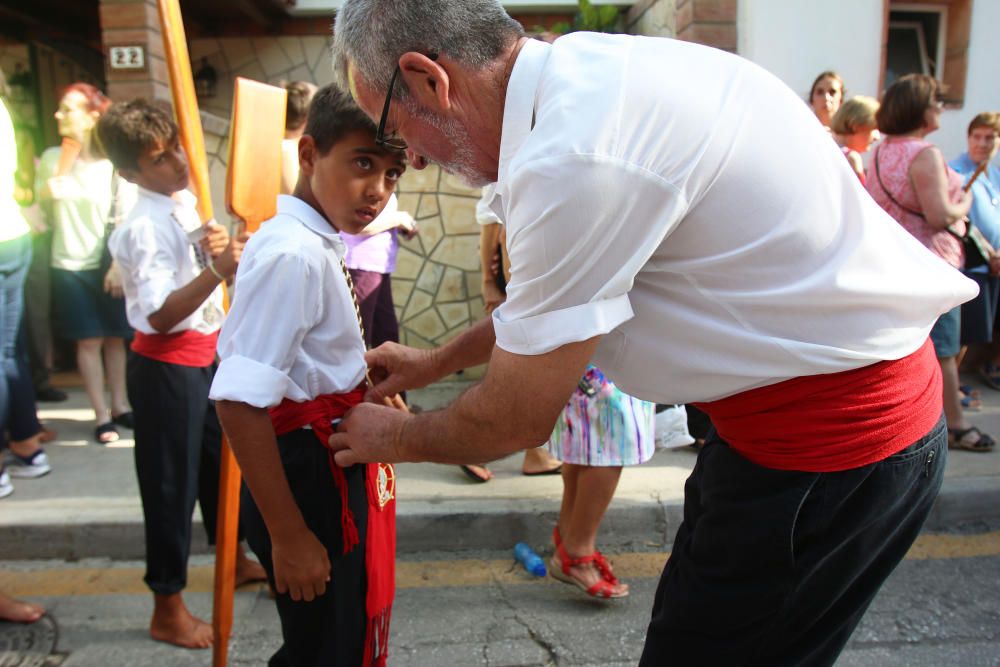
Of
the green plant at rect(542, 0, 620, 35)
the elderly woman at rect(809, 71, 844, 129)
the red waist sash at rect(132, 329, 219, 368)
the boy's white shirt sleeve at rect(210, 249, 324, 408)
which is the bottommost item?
the red waist sash at rect(132, 329, 219, 368)

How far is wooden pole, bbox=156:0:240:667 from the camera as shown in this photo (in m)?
2.07

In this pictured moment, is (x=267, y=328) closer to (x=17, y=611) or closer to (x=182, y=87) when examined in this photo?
(x=182, y=87)

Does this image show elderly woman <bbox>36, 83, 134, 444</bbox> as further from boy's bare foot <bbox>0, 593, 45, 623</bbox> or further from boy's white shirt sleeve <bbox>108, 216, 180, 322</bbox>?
boy's white shirt sleeve <bbox>108, 216, 180, 322</bbox>

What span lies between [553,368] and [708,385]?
283mm

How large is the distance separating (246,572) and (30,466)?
1.65m

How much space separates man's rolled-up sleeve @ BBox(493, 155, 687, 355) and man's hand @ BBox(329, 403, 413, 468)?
371 millimetres

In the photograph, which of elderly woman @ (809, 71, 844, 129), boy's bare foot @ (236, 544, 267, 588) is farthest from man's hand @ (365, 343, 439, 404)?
elderly woman @ (809, 71, 844, 129)

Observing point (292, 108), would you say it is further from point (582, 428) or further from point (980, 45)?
point (980, 45)

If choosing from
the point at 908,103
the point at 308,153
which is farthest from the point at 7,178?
the point at 908,103

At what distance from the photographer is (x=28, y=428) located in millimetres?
3848

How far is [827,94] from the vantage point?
4820mm

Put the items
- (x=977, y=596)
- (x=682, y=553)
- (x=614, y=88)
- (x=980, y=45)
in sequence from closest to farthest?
1. (x=614, y=88)
2. (x=682, y=553)
3. (x=977, y=596)
4. (x=980, y=45)

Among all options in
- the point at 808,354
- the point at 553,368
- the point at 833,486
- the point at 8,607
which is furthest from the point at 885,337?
the point at 8,607

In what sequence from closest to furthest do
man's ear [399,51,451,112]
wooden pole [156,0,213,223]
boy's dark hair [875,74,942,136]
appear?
man's ear [399,51,451,112] → wooden pole [156,0,213,223] → boy's dark hair [875,74,942,136]
